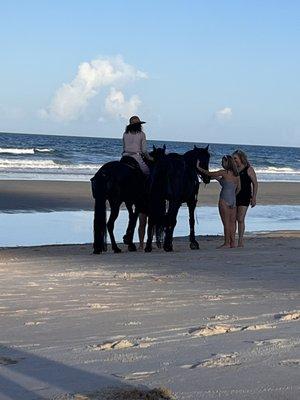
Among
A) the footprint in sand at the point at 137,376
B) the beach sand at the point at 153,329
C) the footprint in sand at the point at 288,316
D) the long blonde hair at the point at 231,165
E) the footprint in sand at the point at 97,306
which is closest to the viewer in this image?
the beach sand at the point at 153,329

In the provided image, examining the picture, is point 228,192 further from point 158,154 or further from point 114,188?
point 114,188

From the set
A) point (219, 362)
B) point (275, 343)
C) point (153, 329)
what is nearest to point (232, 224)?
point (153, 329)

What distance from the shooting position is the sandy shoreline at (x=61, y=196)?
22.9 m

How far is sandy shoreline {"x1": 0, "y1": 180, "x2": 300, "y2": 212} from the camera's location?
22891 millimetres

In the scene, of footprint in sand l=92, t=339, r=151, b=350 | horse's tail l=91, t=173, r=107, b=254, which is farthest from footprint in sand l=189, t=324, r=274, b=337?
horse's tail l=91, t=173, r=107, b=254

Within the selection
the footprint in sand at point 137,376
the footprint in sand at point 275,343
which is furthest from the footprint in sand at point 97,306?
the footprint in sand at point 137,376

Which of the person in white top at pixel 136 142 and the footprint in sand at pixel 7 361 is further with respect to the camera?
the person in white top at pixel 136 142

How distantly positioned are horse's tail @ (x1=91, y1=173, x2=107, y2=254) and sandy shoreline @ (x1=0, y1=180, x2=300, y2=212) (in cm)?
922

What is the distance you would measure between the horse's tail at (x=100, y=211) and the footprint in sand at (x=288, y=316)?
631cm

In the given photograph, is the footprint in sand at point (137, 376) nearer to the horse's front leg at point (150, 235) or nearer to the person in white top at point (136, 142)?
the horse's front leg at point (150, 235)

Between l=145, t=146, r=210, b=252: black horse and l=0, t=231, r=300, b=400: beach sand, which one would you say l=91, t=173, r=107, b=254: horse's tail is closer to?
l=145, t=146, r=210, b=252: black horse

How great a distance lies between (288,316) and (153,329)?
1097mm

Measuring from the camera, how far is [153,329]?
577 centimetres

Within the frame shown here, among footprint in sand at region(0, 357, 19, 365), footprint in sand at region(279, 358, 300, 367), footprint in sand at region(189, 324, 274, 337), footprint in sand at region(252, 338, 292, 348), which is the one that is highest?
footprint in sand at region(279, 358, 300, 367)
